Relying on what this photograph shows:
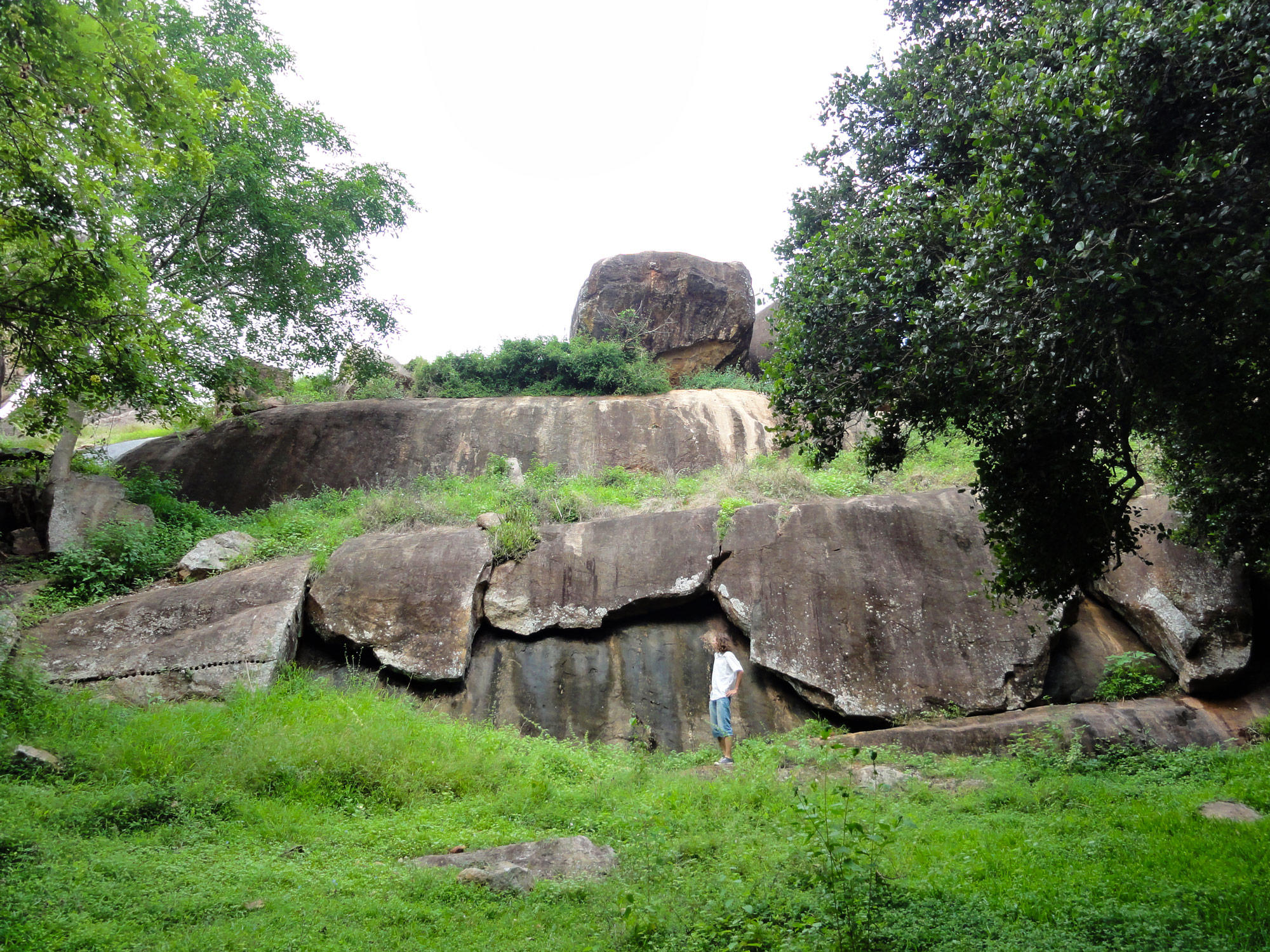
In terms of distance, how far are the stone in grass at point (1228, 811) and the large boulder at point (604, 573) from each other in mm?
6451

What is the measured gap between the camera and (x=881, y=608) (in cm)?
1069

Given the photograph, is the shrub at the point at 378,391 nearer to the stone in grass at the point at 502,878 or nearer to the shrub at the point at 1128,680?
the stone in grass at the point at 502,878

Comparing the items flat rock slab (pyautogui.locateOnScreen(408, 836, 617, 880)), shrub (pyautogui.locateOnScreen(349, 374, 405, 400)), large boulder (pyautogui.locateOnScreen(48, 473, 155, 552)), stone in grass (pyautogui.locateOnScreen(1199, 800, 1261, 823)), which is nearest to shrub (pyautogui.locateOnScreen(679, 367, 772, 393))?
shrub (pyautogui.locateOnScreen(349, 374, 405, 400))

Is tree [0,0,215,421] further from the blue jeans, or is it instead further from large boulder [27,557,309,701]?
the blue jeans

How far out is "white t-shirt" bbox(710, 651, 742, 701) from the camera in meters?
9.53

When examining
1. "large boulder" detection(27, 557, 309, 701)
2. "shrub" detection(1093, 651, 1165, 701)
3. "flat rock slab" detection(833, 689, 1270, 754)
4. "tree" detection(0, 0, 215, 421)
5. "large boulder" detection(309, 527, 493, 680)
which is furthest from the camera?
"large boulder" detection(309, 527, 493, 680)

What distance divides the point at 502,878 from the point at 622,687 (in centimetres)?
577

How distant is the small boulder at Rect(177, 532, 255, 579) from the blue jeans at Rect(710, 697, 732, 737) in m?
8.08

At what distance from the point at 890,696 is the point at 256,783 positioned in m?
7.56

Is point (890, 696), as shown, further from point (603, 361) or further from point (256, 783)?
point (603, 361)

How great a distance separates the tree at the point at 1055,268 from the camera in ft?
15.7

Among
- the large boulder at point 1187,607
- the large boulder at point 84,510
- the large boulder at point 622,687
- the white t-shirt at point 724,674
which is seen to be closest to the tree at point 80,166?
the large boulder at point 84,510

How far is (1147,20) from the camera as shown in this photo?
15.8ft

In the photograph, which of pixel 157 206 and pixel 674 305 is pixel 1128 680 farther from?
pixel 157 206
